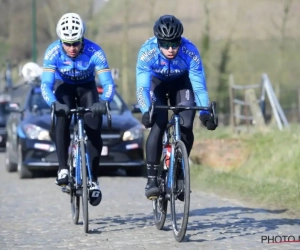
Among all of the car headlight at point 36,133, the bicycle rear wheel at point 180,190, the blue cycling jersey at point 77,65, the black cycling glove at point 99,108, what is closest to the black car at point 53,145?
the car headlight at point 36,133

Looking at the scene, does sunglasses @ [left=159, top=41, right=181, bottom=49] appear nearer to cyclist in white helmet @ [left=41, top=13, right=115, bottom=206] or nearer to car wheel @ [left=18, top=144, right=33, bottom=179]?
cyclist in white helmet @ [left=41, top=13, right=115, bottom=206]

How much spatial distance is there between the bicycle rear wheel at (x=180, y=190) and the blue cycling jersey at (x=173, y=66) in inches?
23.1

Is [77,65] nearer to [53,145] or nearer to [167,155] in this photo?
[167,155]

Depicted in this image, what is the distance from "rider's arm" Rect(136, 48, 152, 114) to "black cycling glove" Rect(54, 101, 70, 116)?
836 millimetres

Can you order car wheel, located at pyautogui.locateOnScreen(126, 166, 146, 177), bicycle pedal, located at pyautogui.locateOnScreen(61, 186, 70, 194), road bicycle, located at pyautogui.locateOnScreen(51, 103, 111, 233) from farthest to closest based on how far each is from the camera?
1. car wheel, located at pyautogui.locateOnScreen(126, 166, 146, 177)
2. bicycle pedal, located at pyautogui.locateOnScreen(61, 186, 70, 194)
3. road bicycle, located at pyautogui.locateOnScreen(51, 103, 111, 233)

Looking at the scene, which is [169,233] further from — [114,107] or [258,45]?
[258,45]

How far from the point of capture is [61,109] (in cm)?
859

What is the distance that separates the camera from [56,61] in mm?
8883

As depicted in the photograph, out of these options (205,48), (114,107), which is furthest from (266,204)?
(205,48)

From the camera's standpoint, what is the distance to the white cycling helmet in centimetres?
875

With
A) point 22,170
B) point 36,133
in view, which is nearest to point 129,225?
point 36,133

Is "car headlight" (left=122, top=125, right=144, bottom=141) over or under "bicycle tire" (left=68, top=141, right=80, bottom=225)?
over

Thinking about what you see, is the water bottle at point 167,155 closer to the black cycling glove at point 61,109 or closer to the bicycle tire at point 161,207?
the bicycle tire at point 161,207

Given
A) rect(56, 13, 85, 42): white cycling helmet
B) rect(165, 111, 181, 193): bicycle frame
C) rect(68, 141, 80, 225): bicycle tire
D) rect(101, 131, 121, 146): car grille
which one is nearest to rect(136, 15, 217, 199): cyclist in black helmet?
rect(165, 111, 181, 193): bicycle frame
